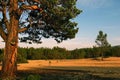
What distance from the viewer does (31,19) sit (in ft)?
92.1

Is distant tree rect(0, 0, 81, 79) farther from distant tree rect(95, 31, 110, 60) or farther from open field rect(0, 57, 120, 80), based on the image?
distant tree rect(95, 31, 110, 60)

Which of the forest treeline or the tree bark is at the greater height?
the forest treeline

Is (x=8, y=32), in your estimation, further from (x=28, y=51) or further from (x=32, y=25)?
(x=28, y=51)

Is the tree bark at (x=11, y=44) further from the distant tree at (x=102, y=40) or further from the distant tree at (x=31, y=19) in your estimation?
the distant tree at (x=102, y=40)

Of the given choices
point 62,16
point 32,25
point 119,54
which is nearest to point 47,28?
point 32,25

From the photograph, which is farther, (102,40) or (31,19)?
(102,40)

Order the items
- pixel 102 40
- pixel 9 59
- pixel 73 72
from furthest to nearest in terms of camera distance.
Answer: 1. pixel 102 40
2. pixel 73 72
3. pixel 9 59

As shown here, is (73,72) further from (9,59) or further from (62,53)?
(62,53)

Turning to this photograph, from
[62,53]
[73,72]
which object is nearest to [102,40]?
[62,53]

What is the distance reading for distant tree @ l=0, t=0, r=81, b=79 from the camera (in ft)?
83.5

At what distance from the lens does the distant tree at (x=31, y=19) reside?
2545cm

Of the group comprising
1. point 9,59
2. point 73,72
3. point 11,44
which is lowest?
point 73,72

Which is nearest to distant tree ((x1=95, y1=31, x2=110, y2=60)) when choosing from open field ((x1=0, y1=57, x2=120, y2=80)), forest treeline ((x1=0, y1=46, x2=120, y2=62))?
forest treeline ((x1=0, y1=46, x2=120, y2=62))

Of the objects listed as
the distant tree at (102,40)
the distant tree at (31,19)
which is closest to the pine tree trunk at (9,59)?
the distant tree at (31,19)
